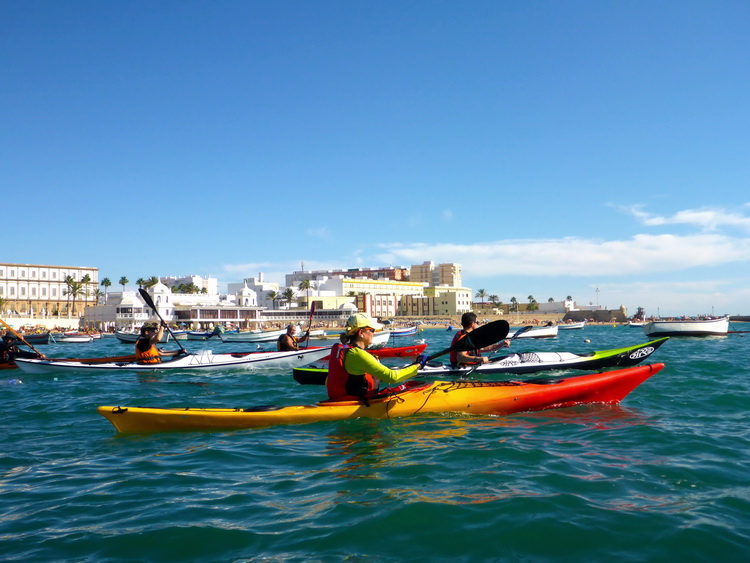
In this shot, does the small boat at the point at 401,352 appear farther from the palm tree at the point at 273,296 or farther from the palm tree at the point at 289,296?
the palm tree at the point at 273,296

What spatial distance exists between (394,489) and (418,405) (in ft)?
10.6

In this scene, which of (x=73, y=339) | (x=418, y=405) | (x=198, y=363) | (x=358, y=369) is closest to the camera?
(x=358, y=369)

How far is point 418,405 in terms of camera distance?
857 centimetres

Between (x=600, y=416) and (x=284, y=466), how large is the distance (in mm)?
4990

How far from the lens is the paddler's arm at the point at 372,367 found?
7.48 m

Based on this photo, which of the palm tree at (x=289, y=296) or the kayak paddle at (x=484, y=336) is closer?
the kayak paddle at (x=484, y=336)

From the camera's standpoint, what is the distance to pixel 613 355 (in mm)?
13484

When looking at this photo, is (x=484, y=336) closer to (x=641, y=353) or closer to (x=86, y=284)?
(x=641, y=353)

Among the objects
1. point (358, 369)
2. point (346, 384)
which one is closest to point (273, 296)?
point (346, 384)

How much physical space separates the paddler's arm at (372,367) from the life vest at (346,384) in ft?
1.06

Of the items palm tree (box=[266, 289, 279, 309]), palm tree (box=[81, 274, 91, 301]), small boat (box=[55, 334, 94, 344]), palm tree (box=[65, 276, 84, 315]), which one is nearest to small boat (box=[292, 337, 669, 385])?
small boat (box=[55, 334, 94, 344])

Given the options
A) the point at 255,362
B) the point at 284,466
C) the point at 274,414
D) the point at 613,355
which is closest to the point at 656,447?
the point at 284,466

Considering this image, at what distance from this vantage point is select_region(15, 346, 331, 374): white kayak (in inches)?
651

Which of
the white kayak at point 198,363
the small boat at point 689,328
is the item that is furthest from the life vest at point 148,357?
the small boat at point 689,328
